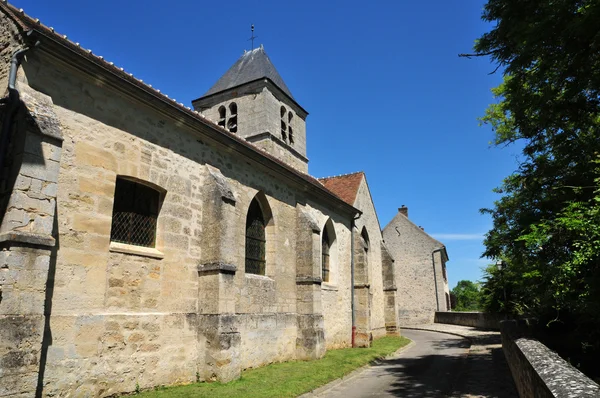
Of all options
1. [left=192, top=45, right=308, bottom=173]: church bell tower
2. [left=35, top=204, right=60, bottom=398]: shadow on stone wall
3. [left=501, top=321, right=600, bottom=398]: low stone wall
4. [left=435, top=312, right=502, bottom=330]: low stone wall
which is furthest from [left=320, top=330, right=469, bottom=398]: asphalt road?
[left=435, top=312, right=502, bottom=330]: low stone wall

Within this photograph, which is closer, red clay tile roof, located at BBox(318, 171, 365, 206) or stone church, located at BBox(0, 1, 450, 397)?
stone church, located at BBox(0, 1, 450, 397)

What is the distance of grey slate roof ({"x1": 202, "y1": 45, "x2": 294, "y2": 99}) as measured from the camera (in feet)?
77.6

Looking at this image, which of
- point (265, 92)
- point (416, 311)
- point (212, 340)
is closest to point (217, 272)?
point (212, 340)

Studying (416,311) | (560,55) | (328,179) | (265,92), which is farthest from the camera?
(416,311)

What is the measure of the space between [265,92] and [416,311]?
22.3 meters

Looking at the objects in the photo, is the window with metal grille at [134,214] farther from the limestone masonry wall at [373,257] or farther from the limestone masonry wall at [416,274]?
the limestone masonry wall at [416,274]

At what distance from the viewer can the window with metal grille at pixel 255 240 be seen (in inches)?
484

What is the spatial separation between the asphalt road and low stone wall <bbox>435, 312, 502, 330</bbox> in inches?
474

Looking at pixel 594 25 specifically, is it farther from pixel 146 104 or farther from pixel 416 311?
pixel 416 311

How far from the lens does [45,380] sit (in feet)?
21.2

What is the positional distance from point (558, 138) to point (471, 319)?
24.5m

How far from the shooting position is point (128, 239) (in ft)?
28.0

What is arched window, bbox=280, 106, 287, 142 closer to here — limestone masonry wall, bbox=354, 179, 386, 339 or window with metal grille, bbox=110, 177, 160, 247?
limestone masonry wall, bbox=354, 179, 386, 339

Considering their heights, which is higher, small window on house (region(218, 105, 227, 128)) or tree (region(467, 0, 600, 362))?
small window on house (region(218, 105, 227, 128))
